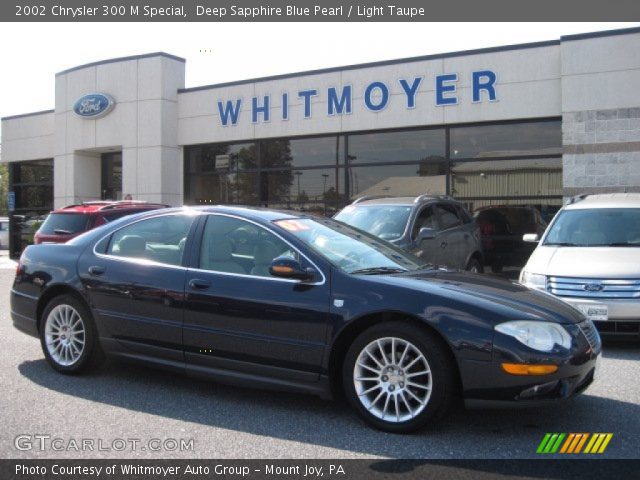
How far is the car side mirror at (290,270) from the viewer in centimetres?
447

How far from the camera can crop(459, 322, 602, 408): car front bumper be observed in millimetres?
3930

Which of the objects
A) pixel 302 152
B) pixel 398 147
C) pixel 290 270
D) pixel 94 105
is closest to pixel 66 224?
pixel 302 152

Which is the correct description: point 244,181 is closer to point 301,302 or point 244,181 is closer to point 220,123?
point 220,123

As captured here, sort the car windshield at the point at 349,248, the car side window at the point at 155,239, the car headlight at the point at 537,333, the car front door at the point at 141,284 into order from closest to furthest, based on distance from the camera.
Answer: the car headlight at the point at 537,333
the car windshield at the point at 349,248
the car front door at the point at 141,284
the car side window at the point at 155,239

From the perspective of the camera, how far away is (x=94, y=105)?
1881 centimetres

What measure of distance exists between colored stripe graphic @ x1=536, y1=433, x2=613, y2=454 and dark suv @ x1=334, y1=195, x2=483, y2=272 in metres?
4.66

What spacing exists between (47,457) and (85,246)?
227 cm

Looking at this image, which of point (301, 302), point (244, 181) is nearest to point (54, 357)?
point (301, 302)

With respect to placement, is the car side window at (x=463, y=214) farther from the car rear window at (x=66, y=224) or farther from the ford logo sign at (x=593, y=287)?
the car rear window at (x=66, y=224)

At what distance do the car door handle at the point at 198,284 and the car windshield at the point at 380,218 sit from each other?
4377mm

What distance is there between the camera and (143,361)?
512 cm

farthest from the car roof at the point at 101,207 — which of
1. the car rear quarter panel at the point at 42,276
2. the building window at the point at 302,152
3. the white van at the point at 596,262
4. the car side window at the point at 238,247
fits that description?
the white van at the point at 596,262

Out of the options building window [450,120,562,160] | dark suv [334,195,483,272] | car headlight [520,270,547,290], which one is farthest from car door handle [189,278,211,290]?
building window [450,120,562,160]

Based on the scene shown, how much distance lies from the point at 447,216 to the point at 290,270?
246 inches
